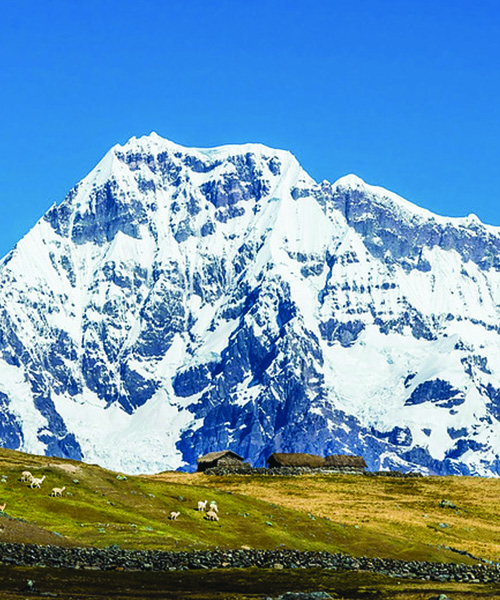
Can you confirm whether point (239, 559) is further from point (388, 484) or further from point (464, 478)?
point (464, 478)

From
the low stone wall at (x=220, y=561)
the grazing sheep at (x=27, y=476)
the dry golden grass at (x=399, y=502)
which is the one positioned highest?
the dry golden grass at (x=399, y=502)

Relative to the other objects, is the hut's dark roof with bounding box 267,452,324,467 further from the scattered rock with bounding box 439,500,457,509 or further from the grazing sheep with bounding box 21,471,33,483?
the grazing sheep with bounding box 21,471,33,483

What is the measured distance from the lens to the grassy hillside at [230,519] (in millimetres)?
70438

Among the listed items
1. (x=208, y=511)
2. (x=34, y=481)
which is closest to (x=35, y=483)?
(x=34, y=481)

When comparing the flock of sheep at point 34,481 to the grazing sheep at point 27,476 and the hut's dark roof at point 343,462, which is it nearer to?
the grazing sheep at point 27,476

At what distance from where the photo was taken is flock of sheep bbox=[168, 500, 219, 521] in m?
81.9

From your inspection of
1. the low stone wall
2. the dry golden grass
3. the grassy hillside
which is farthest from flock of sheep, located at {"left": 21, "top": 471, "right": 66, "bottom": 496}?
the dry golden grass

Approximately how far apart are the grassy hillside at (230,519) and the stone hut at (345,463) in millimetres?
33223

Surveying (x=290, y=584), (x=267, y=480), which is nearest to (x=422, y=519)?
(x=267, y=480)

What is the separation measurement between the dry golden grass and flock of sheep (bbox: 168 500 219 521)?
12.9m

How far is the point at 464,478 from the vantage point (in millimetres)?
145375

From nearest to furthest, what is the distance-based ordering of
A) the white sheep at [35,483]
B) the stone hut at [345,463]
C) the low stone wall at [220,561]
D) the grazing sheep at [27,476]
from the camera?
the low stone wall at [220,561] → the white sheep at [35,483] → the grazing sheep at [27,476] → the stone hut at [345,463]

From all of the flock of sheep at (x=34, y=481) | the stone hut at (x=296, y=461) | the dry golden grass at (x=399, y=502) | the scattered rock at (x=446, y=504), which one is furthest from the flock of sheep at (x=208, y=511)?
the stone hut at (x=296, y=461)

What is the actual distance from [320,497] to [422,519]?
1586 cm
